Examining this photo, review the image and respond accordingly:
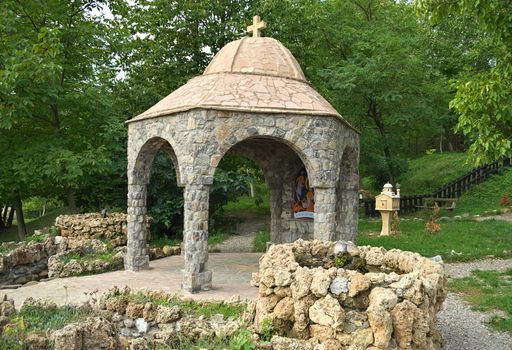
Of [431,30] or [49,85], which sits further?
[431,30]

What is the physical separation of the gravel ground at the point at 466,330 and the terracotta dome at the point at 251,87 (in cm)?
442

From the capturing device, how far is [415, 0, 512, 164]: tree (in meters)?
7.60

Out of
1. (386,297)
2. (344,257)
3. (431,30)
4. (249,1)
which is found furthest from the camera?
(431,30)

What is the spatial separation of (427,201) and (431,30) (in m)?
12.5

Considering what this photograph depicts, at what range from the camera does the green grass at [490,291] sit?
7.35 metres

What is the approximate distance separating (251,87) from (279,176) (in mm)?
4513

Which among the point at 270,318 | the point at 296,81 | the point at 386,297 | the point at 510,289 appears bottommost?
the point at 510,289

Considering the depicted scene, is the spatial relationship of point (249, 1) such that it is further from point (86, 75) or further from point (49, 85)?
point (49, 85)

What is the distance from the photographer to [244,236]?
16.4m

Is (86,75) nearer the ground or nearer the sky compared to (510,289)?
nearer the sky

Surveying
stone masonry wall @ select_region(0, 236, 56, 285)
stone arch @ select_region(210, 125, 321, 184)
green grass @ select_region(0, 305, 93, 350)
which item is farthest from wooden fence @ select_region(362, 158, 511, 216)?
green grass @ select_region(0, 305, 93, 350)

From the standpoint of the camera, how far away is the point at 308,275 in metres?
5.20

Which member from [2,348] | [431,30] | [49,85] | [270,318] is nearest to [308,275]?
[270,318]

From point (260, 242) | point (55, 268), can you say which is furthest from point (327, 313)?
point (260, 242)
